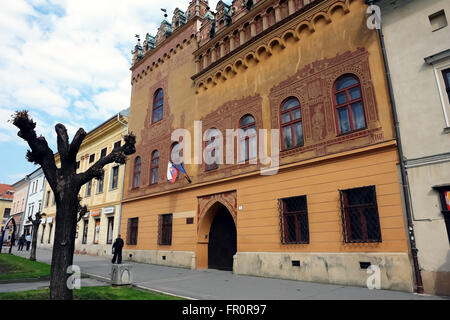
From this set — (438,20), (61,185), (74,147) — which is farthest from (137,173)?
(438,20)

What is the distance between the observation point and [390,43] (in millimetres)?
10469

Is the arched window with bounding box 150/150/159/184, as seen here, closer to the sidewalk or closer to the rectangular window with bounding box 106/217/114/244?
the rectangular window with bounding box 106/217/114/244

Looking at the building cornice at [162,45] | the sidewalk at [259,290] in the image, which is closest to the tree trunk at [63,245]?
the sidewalk at [259,290]

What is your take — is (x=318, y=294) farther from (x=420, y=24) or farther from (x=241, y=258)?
(x=420, y=24)

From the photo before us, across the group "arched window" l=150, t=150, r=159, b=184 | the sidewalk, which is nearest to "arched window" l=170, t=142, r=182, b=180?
→ "arched window" l=150, t=150, r=159, b=184

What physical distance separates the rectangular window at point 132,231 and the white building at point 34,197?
26192 mm

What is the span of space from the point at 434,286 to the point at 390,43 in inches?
317

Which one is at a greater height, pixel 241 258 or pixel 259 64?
pixel 259 64

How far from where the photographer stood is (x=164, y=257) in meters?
17.8

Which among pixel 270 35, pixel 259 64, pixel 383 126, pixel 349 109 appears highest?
pixel 270 35

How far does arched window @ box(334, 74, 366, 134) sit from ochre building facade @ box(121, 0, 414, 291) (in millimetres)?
41

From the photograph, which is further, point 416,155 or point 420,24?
point 420,24

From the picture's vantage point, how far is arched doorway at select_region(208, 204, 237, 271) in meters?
15.2
